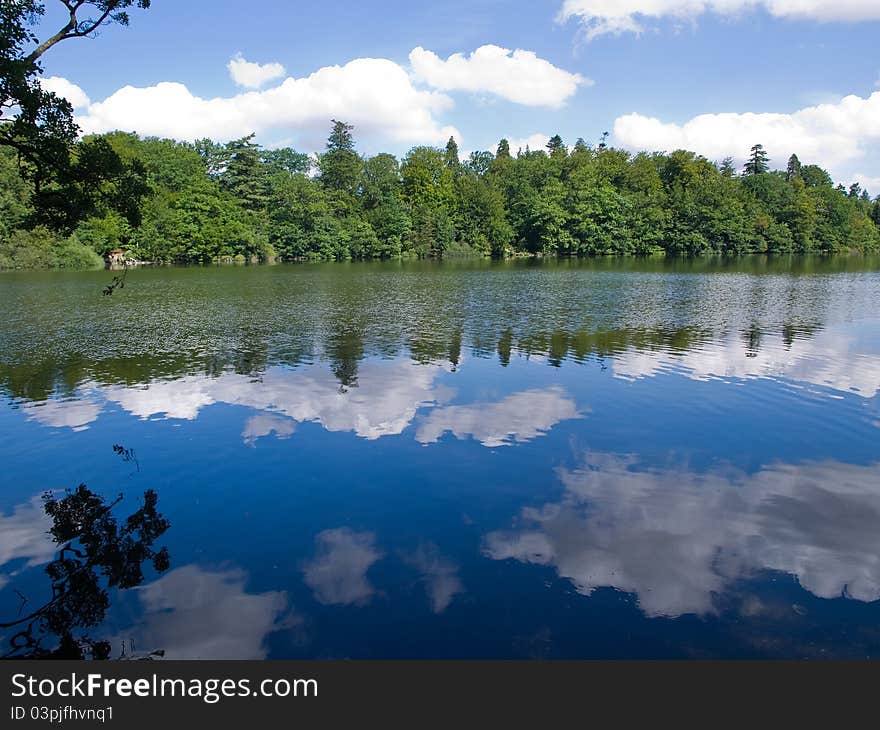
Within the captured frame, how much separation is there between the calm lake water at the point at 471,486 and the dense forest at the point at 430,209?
172 feet

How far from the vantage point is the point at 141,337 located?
24.4 metres

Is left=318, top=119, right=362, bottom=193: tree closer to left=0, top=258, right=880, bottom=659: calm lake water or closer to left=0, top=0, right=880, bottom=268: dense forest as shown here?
left=0, top=0, right=880, bottom=268: dense forest

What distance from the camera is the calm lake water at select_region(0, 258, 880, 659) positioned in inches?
262

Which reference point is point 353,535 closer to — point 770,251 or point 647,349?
point 647,349

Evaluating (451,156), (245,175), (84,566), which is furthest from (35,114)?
(451,156)

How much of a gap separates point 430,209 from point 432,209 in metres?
1.58

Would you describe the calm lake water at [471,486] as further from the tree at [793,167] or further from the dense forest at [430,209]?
the tree at [793,167]

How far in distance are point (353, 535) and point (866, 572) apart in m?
6.75

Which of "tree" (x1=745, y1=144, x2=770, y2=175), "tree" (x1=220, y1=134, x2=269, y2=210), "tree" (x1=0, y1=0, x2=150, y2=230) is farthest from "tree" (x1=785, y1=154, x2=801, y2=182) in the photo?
"tree" (x1=0, y1=0, x2=150, y2=230)

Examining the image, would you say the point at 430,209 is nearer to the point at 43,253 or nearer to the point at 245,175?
the point at 245,175

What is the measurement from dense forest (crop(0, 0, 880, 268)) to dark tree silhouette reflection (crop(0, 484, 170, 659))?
58537 mm

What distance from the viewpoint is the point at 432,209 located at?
322ft

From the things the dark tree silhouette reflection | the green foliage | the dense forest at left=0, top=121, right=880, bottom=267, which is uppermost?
the dense forest at left=0, top=121, right=880, bottom=267

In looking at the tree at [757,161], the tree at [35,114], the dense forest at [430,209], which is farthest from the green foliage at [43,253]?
the tree at [757,161]
